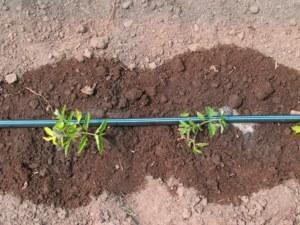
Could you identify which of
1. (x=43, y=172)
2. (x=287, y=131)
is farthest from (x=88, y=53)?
(x=287, y=131)

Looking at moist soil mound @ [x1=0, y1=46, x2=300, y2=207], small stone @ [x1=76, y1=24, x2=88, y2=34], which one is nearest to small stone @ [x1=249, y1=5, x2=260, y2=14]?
moist soil mound @ [x1=0, y1=46, x2=300, y2=207]

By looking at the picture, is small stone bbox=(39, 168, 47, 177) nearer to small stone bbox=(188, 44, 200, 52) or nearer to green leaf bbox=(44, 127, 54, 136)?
green leaf bbox=(44, 127, 54, 136)

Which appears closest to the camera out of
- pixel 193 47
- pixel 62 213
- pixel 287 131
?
pixel 62 213

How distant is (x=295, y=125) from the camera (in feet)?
9.18

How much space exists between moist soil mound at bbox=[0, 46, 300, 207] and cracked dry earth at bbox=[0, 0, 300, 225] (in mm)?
55

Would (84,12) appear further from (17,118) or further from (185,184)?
(185,184)

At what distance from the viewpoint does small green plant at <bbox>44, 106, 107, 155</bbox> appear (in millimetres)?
2498

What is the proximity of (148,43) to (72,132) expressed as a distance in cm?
73

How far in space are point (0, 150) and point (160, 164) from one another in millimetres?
811

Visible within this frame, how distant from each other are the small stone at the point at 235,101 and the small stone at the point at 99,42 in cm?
74

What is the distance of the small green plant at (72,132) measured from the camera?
2498 millimetres

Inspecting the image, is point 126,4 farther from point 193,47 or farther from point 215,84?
point 215,84

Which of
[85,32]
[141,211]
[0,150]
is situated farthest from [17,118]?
[141,211]

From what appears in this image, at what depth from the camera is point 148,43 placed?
9.55ft
